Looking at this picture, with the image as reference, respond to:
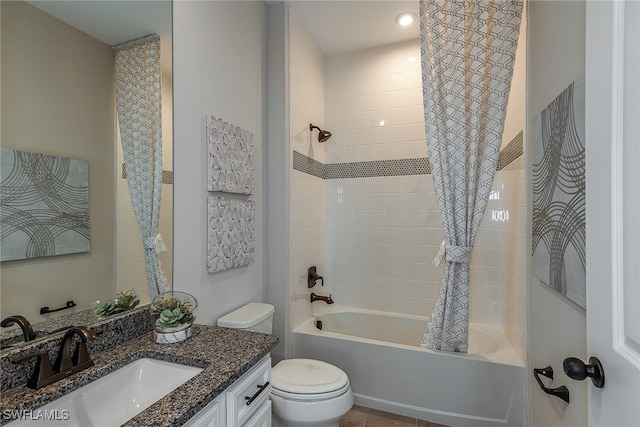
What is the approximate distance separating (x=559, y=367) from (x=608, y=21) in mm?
1235

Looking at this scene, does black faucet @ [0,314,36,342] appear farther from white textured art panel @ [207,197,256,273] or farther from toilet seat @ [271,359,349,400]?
toilet seat @ [271,359,349,400]

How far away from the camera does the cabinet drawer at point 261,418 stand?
1.09 metres

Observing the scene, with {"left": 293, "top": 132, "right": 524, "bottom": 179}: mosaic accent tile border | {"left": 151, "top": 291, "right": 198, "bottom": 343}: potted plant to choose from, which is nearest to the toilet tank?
{"left": 151, "top": 291, "right": 198, "bottom": 343}: potted plant

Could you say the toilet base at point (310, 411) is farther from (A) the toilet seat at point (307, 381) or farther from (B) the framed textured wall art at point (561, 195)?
(B) the framed textured wall art at point (561, 195)

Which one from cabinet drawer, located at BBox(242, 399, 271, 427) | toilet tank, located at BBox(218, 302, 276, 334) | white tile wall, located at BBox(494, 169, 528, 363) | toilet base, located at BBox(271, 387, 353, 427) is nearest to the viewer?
cabinet drawer, located at BBox(242, 399, 271, 427)

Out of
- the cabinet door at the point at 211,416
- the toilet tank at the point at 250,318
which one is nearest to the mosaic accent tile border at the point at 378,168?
the toilet tank at the point at 250,318

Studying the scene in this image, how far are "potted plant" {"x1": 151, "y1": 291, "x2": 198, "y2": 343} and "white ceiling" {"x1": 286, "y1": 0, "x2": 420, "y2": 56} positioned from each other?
2.12 meters

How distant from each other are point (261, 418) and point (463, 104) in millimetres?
1832

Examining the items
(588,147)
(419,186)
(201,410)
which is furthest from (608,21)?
(419,186)

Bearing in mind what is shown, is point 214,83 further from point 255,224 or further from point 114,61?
point 255,224

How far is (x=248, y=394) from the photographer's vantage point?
1.07 m

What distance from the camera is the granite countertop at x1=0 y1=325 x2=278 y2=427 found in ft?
2.50

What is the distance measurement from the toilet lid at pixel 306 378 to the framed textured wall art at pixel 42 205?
1150 mm

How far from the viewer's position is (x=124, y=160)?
1171mm
